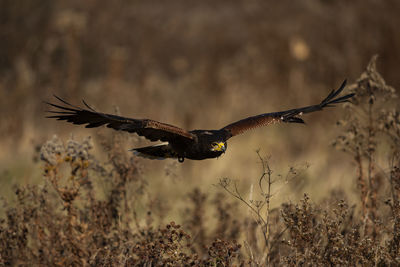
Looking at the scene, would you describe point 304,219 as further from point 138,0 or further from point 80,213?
point 138,0

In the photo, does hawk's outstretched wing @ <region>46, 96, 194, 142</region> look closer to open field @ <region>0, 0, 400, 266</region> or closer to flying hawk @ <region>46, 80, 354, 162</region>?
flying hawk @ <region>46, 80, 354, 162</region>

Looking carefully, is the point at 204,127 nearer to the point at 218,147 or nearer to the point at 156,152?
the point at 156,152

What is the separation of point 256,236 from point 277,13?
17250mm

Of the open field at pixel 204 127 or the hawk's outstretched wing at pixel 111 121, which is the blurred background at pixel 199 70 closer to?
the open field at pixel 204 127

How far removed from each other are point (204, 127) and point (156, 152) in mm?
5285

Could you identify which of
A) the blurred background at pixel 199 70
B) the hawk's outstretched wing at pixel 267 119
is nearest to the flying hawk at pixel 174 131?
the hawk's outstretched wing at pixel 267 119

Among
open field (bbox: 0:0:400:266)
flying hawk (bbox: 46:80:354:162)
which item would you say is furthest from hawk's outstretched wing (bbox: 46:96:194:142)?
open field (bbox: 0:0:400:266)

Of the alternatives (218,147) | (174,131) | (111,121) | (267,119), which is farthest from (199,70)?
(111,121)

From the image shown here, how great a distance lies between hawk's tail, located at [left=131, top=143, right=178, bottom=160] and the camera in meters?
5.11

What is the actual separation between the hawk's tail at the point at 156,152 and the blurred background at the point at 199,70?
8 centimetres

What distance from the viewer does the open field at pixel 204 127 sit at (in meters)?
4.13

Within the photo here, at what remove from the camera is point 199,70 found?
16141 millimetres

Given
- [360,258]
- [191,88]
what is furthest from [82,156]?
[191,88]

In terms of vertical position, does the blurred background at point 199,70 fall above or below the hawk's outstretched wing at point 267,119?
above
